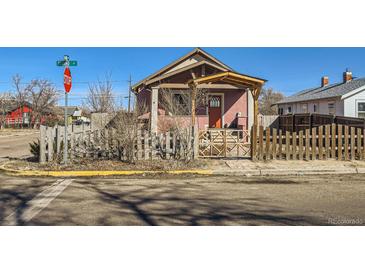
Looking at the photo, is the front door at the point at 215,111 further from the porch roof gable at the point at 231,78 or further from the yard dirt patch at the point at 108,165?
the yard dirt patch at the point at 108,165

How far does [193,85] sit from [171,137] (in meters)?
4.64

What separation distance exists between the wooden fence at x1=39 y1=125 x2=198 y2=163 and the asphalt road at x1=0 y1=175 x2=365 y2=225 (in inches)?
76.2

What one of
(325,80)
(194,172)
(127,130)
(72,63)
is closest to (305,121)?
(194,172)

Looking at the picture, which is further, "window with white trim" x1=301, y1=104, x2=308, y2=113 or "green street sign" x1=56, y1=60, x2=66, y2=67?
"window with white trim" x1=301, y1=104, x2=308, y2=113

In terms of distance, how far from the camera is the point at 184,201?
596 cm

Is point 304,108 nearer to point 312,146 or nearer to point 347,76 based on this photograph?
point 347,76

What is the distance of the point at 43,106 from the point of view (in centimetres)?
6319

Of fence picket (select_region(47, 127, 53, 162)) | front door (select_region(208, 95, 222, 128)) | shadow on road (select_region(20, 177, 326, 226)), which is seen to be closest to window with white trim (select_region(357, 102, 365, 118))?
front door (select_region(208, 95, 222, 128))

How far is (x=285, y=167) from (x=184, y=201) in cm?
479

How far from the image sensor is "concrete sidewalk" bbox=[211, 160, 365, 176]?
9.20m

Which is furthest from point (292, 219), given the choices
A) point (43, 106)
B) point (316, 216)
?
point (43, 106)

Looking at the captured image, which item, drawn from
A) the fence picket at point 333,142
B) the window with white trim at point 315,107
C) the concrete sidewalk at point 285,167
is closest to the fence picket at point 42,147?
the concrete sidewalk at point 285,167

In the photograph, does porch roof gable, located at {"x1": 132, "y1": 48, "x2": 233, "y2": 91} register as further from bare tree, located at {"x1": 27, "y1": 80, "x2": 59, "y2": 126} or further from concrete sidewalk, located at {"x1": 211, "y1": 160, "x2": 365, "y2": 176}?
bare tree, located at {"x1": 27, "y1": 80, "x2": 59, "y2": 126}

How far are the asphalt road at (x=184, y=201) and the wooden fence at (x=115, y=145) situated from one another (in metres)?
1.94
